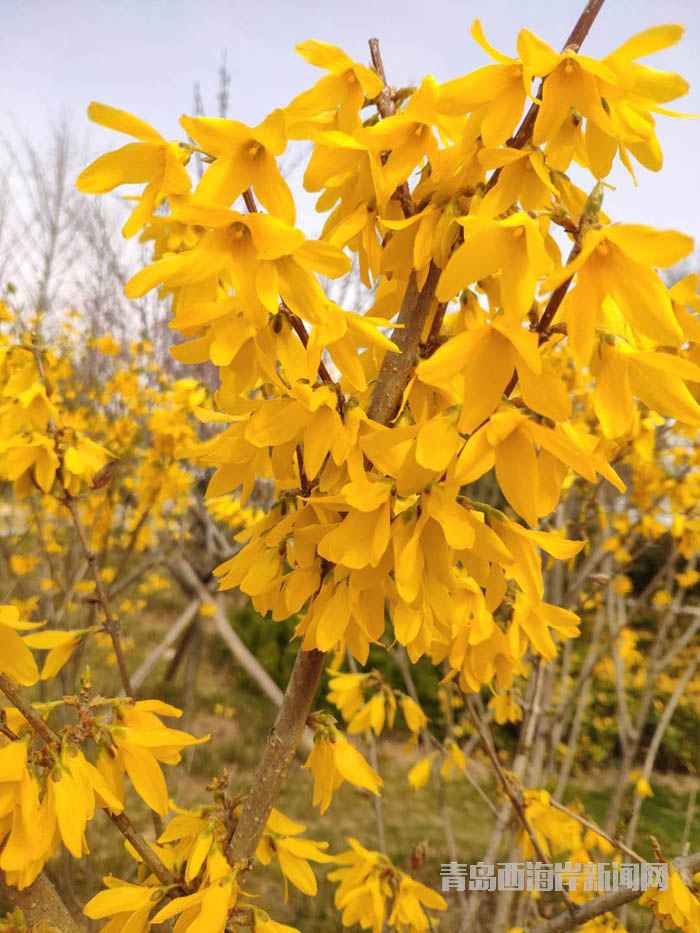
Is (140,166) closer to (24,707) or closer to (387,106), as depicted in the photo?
(387,106)

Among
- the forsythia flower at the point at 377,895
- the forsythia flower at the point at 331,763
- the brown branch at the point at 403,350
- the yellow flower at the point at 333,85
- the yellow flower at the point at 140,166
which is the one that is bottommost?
the forsythia flower at the point at 377,895

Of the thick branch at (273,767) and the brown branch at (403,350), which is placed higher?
the brown branch at (403,350)

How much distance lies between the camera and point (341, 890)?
1559 mm

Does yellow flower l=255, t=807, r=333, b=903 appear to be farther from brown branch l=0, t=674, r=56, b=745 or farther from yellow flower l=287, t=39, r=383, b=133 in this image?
yellow flower l=287, t=39, r=383, b=133

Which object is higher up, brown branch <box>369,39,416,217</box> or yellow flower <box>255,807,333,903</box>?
brown branch <box>369,39,416,217</box>

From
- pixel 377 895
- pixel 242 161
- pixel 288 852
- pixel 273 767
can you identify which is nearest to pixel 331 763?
pixel 273 767

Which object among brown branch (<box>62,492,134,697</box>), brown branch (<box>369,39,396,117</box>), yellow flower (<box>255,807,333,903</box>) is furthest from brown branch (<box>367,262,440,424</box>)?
brown branch (<box>62,492,134,697</box>)

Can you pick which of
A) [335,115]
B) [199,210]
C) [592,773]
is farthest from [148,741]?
[592,773]

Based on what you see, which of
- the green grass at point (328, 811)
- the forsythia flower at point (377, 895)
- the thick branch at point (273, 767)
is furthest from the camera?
the green grass at point (328, 811)

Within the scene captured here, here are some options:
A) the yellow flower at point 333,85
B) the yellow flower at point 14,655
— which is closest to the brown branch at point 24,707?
the yellow flower at point 14,655

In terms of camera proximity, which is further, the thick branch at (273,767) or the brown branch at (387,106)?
the thick branch at (273,767)

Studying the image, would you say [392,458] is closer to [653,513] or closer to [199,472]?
[653,513]

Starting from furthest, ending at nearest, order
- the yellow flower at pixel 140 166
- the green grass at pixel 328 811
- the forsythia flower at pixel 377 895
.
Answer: the green grass at pixel 328 811 < the forsythia flower at pixel 377 895 < the yellow flower at pixel 140 166

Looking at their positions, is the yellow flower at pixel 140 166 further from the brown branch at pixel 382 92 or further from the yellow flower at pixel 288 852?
the yellow flower at pixel 288 852
